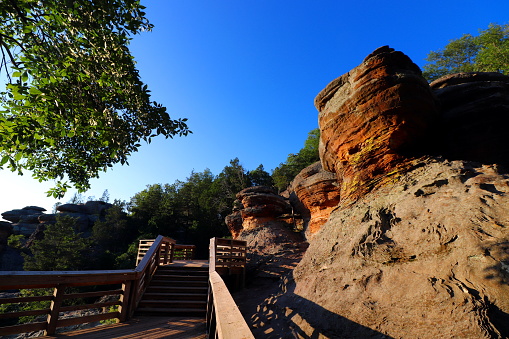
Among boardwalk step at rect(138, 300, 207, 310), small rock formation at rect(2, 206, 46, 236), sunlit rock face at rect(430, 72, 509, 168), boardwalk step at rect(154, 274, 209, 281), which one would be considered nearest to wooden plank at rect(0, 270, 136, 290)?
boardwalk step at rect(138, 300, 207, 310)

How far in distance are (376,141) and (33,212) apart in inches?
2227

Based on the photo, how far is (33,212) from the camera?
41844 millimetres

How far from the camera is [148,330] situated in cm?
468

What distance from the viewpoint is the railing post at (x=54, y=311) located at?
416 cm

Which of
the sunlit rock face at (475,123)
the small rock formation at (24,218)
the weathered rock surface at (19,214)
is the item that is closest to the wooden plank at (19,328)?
the sunlit rock face at (475,123)

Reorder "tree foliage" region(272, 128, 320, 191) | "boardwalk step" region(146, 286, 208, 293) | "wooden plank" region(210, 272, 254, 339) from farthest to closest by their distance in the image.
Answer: "tree foliage" region(272, 128, 320, 191) < "boardwalk step" region(146, 286, 208, 293) < "wooden plank" region(210, 272, 254, 339)

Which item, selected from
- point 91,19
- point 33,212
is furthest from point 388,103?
point 33,212

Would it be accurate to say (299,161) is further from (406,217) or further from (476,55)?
(406,217)

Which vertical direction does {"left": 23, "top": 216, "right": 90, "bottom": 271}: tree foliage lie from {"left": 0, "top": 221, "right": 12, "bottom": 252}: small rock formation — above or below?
below

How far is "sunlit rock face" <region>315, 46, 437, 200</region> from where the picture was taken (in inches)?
306

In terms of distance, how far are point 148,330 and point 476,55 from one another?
3363 centimetres

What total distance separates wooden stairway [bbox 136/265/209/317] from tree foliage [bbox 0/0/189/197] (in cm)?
418

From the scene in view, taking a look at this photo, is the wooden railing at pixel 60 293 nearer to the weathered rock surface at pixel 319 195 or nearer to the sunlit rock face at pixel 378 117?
the sunlit rock face at pixel 378 117

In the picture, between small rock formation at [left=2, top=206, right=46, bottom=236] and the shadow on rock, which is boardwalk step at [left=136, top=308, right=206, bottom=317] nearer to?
the shadow on rock
